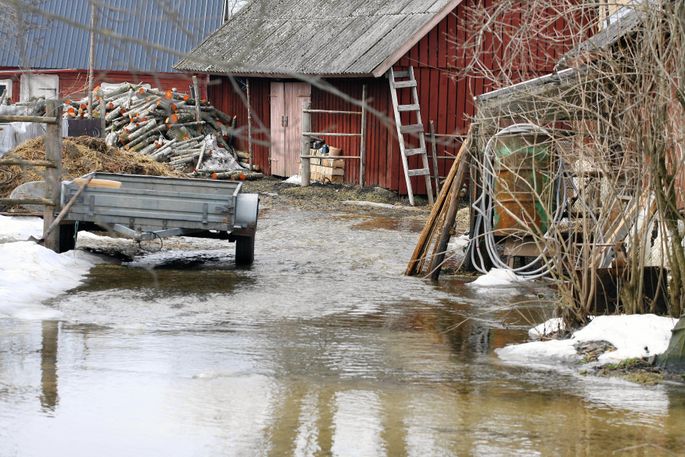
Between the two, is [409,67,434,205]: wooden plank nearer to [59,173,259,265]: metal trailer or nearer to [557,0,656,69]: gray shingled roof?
[59,173,259,265]: metal trailer

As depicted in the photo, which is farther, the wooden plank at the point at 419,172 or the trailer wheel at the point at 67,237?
the wooden plank at the point at 419,172

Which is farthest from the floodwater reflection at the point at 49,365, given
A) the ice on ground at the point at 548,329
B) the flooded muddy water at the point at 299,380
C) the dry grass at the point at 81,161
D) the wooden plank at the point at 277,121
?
the wooden plank at the point at 277,121

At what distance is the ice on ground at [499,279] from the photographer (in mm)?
13164

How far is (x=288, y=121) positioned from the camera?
27844mm

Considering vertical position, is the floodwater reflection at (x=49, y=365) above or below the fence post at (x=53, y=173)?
below

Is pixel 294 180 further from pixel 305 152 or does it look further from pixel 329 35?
pixel 329 35

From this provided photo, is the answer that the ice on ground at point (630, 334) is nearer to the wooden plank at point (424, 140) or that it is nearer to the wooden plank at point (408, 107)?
the wooden plank at point (424, 140)

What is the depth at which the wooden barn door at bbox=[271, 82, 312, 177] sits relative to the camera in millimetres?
27134

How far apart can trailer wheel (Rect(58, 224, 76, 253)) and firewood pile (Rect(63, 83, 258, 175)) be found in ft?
44.4

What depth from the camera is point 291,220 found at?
19.9m

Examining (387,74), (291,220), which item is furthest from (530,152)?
(387,74)

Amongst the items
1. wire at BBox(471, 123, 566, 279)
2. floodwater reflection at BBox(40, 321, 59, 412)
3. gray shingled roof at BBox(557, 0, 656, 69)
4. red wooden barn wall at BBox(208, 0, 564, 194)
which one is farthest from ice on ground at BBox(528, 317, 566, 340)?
red wooden barn wall at BBox(208, 0, 564, 194)

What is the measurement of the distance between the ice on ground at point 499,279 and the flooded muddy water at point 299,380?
339mm

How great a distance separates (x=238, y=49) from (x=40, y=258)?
17.3m
